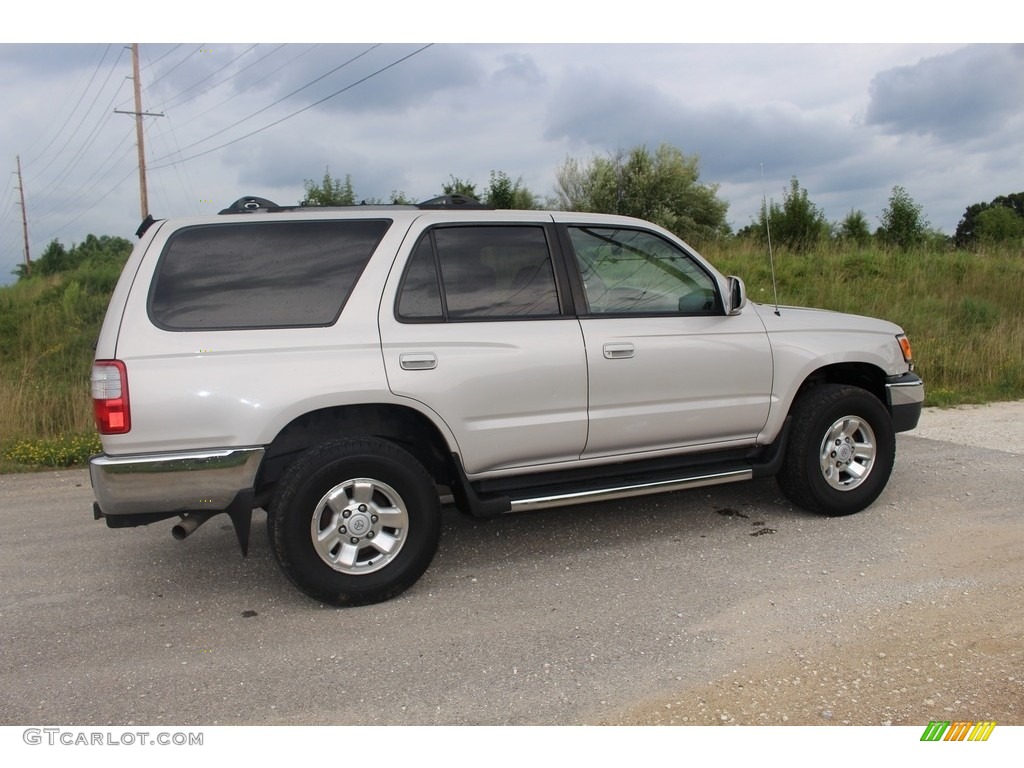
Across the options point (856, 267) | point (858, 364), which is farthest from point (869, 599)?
point (856, 267)

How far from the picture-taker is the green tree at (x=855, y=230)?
2100 centimetres

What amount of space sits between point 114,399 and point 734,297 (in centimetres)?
343

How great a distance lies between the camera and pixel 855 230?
21.9m

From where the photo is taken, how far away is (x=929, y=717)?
2.92 metres

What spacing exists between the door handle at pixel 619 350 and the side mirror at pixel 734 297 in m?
0.75

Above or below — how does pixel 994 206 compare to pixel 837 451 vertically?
above

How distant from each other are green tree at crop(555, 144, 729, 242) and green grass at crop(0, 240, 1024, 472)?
3978 mm

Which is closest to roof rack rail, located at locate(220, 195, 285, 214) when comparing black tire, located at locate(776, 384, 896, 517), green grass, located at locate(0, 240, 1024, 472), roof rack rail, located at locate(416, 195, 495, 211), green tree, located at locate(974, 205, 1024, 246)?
roof rack rail, located at locate(416, 195, 495, 211)

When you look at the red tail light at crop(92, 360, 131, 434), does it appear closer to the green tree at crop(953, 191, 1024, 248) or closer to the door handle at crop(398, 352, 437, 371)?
the door handle at crop(398, 352, 437, 371)

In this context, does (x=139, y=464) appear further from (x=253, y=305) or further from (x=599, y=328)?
(x=599, y=328)

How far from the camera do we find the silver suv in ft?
12.5

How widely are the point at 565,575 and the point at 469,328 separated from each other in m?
1.44

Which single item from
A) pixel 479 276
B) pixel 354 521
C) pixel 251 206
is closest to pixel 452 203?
pixel 479 276

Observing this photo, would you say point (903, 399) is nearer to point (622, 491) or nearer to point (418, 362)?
point (622, 491)
